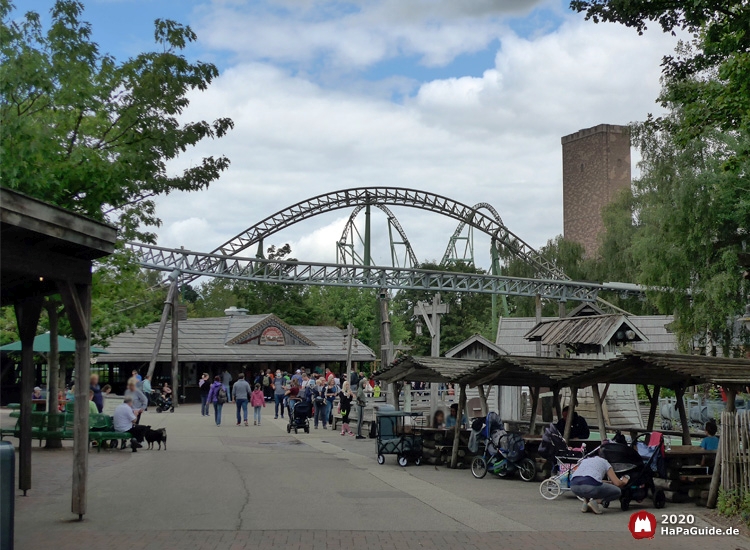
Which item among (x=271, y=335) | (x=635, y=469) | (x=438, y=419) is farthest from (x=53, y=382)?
(x=271, y=335)

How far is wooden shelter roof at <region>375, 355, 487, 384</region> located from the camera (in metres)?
19.7

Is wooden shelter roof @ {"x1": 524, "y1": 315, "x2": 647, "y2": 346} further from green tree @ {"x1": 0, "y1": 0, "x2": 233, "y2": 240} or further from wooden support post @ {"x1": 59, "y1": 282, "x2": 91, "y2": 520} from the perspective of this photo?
wooden support post @ {"x1": 59, "y1": 282, "x2": 91, "y2": 520}

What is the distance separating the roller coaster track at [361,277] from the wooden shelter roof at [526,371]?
2808 cm

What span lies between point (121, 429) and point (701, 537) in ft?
46.5

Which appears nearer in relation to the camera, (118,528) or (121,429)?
(118,528)

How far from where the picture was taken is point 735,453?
12586 mm

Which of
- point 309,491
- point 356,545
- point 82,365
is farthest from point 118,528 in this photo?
point 309,491

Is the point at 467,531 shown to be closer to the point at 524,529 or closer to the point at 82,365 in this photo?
the point at 524,529

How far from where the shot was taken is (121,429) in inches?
845

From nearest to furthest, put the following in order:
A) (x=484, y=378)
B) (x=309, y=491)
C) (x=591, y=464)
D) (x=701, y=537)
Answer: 1. (x=701, y=537)
2. (x=591, y=464)
3. (x=309, y=491)
4. (x=484, y=378)

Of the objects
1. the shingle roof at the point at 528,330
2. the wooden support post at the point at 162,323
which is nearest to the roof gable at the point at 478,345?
the shingle roof at the point at 528,330

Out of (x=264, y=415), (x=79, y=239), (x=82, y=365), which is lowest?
(x=264, y=415)

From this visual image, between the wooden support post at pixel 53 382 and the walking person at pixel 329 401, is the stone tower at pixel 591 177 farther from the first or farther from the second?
the wooden support post at pixel 53 382

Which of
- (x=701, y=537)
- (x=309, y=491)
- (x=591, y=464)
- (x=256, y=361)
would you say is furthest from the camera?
(x=256, y=361)
